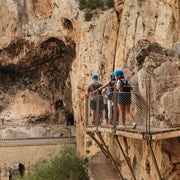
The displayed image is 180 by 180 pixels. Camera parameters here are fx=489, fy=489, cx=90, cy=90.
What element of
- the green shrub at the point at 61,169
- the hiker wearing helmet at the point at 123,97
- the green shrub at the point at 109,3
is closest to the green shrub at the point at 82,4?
the green shrub at the point at 109,3

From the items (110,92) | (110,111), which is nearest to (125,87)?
(110,92)

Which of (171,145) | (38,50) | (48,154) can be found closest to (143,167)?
(171,145)

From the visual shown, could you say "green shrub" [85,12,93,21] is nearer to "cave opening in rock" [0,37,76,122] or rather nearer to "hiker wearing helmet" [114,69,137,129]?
"cave opening in rock" [0,37,76,122]

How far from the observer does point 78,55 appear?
1017 inches

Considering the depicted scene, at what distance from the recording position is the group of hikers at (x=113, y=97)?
9820mm

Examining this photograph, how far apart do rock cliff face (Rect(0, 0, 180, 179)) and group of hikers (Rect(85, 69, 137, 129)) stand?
0.43m

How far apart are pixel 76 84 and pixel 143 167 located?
15342 mm

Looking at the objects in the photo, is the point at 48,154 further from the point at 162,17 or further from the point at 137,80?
the point at 137,80

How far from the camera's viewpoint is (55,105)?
3497cm

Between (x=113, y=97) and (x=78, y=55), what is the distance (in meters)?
15.8

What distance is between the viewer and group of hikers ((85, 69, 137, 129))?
982 centimetres

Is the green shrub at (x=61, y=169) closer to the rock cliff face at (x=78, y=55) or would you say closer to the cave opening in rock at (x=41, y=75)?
the rock cliff face at (x=78, y=55)

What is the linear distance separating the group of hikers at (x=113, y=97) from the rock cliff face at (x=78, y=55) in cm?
43

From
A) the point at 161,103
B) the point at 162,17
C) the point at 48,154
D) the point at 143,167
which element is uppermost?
the point at 162,17
